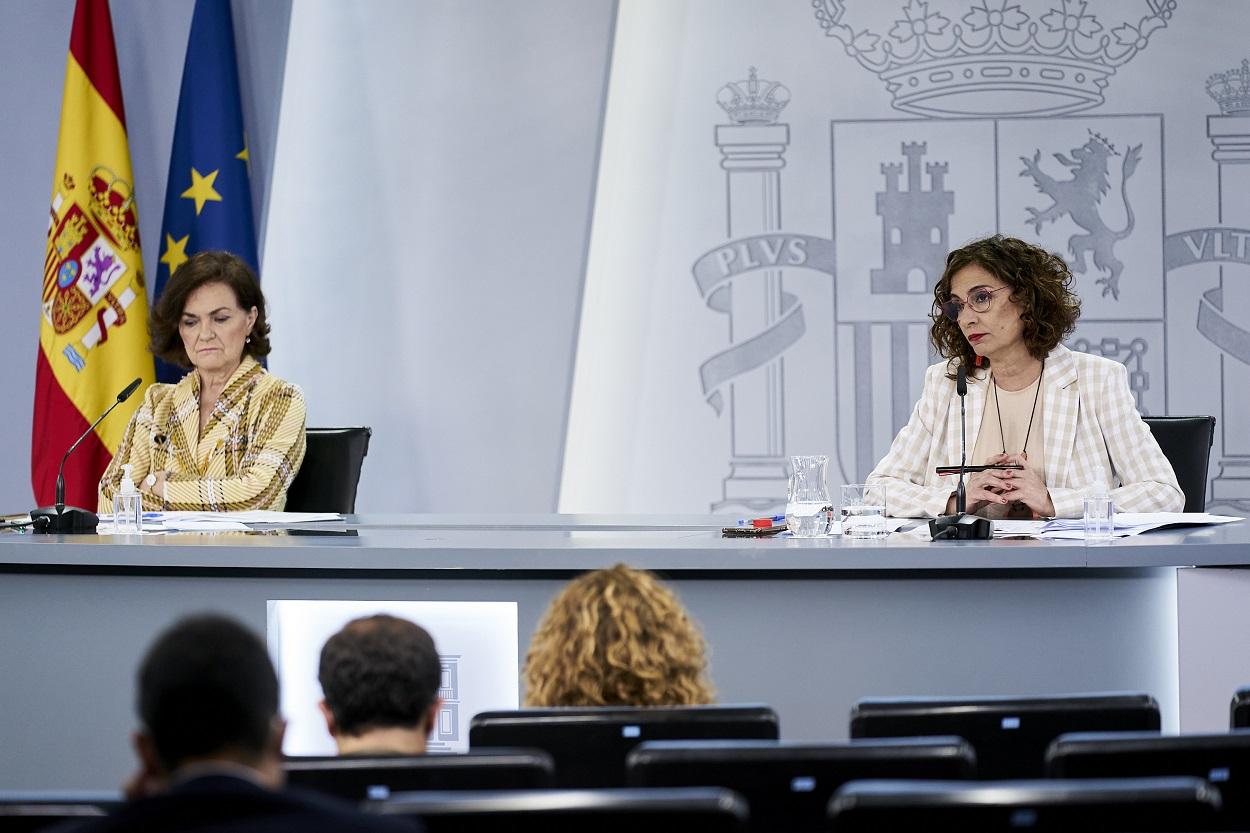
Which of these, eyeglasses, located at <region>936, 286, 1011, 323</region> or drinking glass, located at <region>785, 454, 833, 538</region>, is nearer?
drinking glass, located at <region>785, 454, 833, 538</region>

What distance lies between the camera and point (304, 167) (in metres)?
5.50

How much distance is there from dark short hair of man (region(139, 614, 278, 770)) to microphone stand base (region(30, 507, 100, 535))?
222 cm

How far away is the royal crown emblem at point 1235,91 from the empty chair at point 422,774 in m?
4.43

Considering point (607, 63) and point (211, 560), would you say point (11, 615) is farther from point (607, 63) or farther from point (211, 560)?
point (607, 63)

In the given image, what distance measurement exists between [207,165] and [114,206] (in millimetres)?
379

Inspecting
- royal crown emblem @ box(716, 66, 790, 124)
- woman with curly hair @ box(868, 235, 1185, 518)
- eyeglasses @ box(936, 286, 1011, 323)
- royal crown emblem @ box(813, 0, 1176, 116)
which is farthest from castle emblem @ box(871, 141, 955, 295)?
eyeglasses @ box(936, 286, 1011, 323)

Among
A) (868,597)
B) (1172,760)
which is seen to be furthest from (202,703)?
(868,597)

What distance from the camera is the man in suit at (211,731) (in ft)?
3.51

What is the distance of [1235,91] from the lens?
4.99 metres

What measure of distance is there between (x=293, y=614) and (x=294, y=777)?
1420 mm

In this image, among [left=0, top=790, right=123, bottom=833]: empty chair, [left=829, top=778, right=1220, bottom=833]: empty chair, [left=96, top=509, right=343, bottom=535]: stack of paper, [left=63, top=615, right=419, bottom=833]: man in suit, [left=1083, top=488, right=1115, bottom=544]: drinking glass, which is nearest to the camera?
[left=63, top=615, right=419, bottom=833]: man in suit

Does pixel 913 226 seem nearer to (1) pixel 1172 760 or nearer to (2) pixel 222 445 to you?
(2) pixel 222 445

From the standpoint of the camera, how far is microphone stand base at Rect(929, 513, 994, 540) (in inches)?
109

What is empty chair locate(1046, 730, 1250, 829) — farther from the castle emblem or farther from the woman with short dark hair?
the castle emblem
